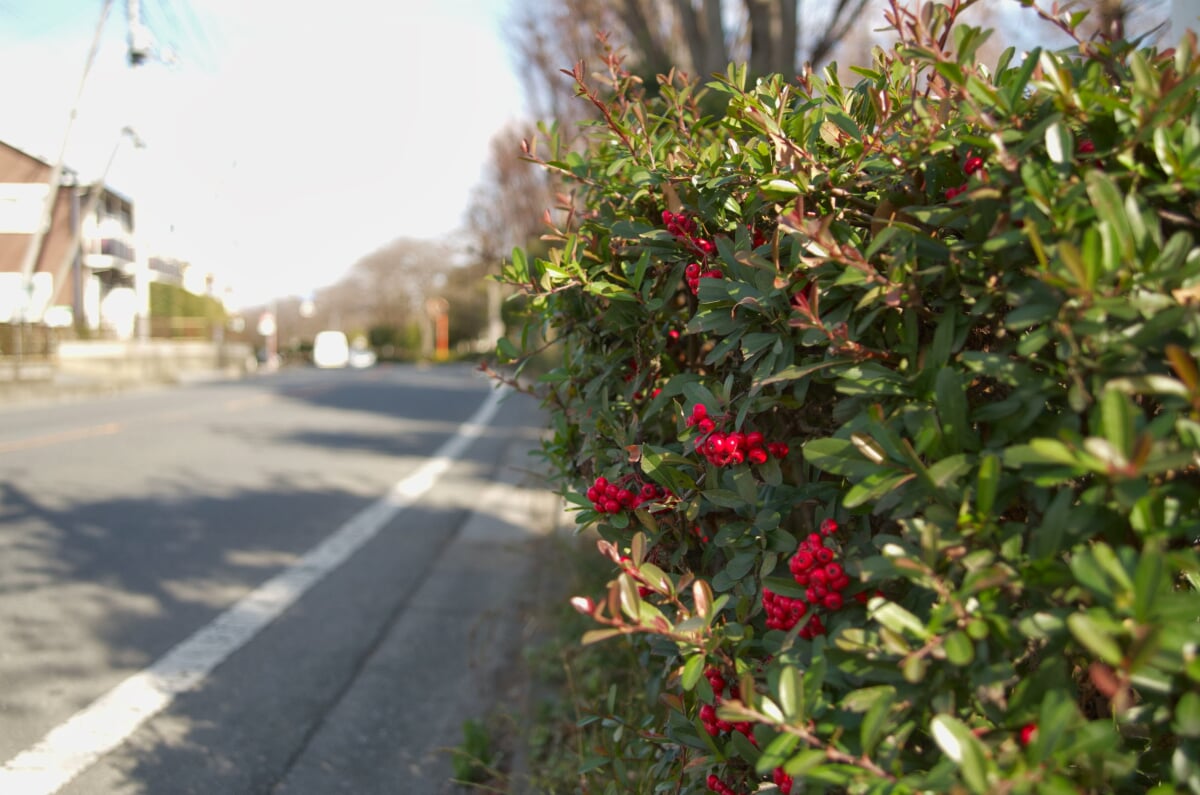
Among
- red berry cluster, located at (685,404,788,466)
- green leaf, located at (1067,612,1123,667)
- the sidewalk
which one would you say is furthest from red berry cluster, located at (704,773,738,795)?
the sidewalk

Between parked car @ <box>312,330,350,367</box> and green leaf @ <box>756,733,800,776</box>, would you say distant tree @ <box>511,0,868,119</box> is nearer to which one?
green leaf @ <box>756,733,800,776</box>

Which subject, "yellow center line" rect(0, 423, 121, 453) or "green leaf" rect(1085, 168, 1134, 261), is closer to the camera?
"green leaf" rect(1085, 168, 1134, 261)

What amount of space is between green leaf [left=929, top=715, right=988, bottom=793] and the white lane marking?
301cm

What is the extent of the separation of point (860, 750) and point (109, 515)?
24.4 feet

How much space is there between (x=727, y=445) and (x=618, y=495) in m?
0.30

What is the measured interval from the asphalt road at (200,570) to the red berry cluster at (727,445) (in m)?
2.35

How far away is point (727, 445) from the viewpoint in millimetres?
1817

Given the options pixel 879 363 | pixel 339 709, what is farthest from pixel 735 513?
pixel 339 709

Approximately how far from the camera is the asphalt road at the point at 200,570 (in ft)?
12.4

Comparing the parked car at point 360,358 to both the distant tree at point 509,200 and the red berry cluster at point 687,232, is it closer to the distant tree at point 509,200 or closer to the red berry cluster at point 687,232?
the distant tree at point 509,200

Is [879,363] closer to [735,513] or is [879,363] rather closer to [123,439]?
[735,513]

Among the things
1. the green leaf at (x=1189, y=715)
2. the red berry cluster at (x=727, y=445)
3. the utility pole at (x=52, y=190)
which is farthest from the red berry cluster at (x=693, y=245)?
the utility pole at (x=52, y=190)

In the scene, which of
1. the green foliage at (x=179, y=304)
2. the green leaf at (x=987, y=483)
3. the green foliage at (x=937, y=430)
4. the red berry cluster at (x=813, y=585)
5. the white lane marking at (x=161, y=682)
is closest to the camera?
the green foliage at (x=937, y=430)

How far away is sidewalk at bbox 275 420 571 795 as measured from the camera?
3.56 meters
